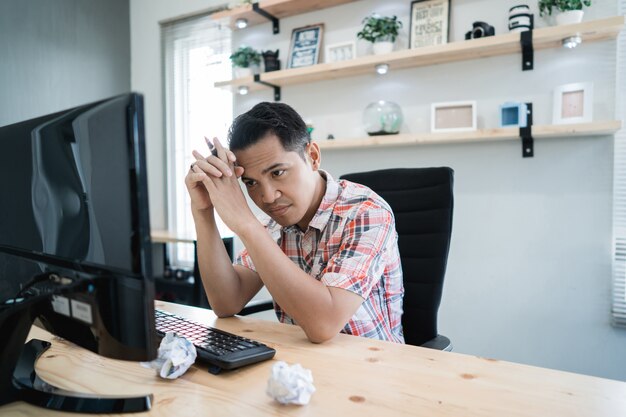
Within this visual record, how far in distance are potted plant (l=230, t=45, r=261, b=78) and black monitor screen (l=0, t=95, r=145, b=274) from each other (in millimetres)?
2220

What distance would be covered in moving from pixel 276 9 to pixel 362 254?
7.22 ft

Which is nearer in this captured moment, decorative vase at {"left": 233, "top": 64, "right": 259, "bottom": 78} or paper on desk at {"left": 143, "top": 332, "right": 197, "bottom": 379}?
paper on desk at {"left": 143, "top": 332, "right": 197, "bottom": 379}

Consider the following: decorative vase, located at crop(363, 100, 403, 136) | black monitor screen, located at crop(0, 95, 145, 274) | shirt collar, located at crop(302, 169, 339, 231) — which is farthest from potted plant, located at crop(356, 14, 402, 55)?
black monitor screen, located at crop(0, 95, 145, 274)

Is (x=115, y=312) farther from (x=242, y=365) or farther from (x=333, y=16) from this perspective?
(x=333, y=16)

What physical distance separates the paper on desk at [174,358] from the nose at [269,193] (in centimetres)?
42

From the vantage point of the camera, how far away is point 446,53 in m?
2.21

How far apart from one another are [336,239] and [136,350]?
2.17 feet

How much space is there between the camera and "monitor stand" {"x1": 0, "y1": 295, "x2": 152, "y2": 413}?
642 millimetres

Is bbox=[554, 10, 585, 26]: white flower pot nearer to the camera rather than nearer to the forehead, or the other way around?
the camera

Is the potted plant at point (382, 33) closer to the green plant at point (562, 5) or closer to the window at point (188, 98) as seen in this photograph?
the green plant at point (562, 5)

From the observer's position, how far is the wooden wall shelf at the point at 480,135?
1927 mm

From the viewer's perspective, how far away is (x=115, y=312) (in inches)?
22.9

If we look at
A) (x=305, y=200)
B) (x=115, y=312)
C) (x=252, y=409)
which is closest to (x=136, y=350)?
(x=115, y=312)

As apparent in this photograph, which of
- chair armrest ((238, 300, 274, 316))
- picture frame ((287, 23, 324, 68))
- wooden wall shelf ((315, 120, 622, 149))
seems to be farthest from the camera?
picture frame ((287, 23, 324, 68))
